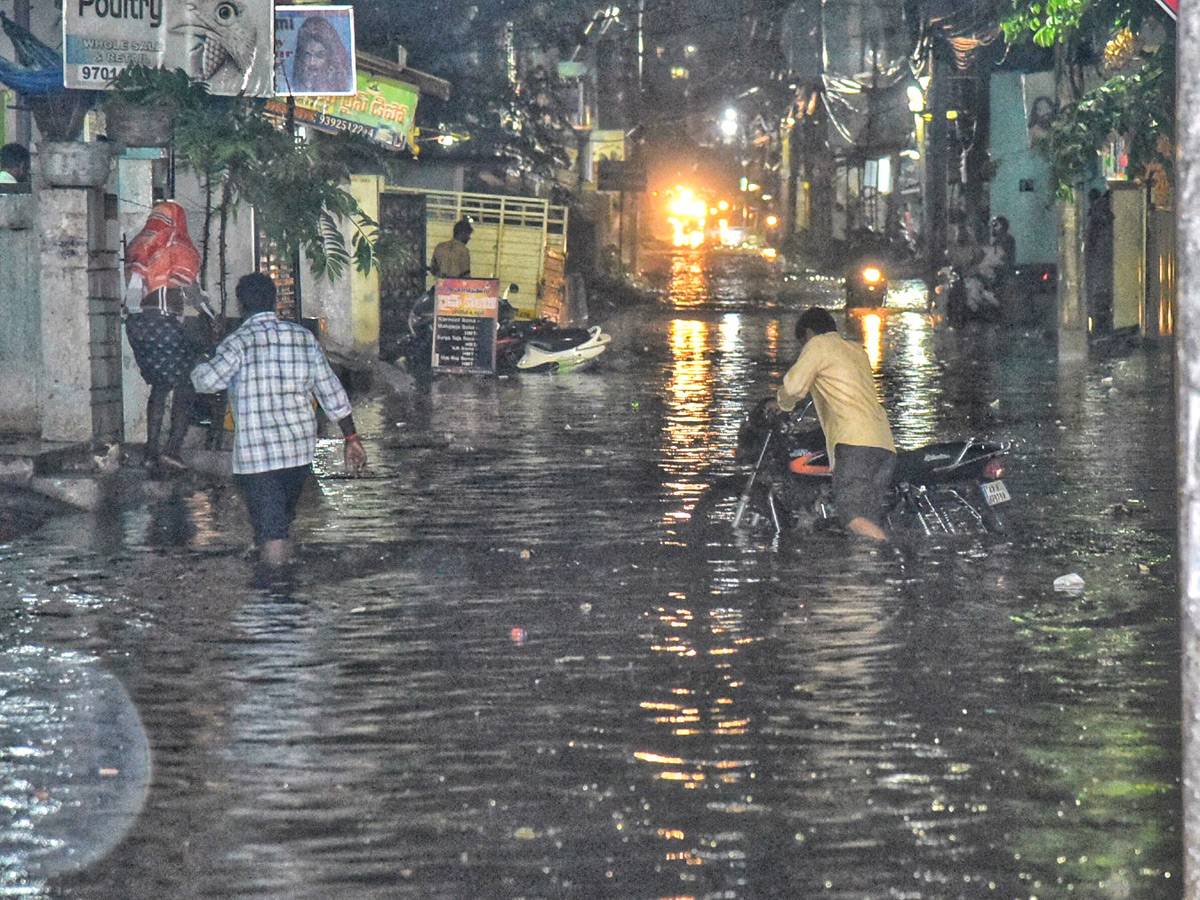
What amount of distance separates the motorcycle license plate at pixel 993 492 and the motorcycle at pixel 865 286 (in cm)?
2282

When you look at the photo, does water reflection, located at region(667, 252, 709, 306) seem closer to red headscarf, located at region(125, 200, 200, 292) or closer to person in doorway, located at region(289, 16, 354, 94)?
person in doorway, located at region(289, 16, 354, 94)

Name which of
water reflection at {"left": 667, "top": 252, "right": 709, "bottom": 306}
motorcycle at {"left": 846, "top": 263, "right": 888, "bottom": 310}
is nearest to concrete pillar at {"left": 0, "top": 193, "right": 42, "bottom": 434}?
motorcycle at {"left": 846, "top": 263, "right": 888, "bottom": 310}

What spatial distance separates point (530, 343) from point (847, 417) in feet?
40.6

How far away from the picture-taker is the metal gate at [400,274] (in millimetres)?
25547

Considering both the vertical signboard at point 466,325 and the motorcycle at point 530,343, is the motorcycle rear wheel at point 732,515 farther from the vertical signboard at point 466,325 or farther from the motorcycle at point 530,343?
the motorcycle at point 530,343

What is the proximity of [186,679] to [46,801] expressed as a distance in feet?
5.26

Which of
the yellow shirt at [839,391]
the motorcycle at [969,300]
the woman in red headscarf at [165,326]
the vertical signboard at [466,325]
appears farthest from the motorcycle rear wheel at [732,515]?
the motorcycle at [969,300]

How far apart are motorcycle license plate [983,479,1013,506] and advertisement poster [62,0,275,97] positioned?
6.84 metres

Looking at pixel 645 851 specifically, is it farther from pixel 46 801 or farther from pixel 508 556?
pixel 508 556

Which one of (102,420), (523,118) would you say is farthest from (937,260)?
(102,420)

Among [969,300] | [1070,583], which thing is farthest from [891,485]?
[969,300]

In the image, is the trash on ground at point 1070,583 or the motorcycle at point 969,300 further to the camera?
the motorcycle at point 969,300

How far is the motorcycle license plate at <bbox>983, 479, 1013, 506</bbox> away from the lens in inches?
416

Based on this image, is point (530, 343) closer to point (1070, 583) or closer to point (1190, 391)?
point (1070, 583)
